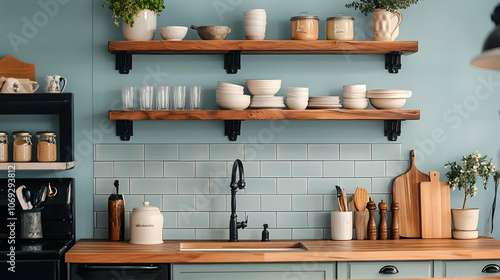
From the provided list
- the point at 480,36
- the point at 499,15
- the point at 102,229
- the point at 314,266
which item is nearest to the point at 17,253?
the point at 102,229

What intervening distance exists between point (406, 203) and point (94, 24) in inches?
91.8

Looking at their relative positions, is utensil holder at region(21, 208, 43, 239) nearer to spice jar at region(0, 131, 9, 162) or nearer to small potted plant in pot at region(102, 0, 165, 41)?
spice jar at region(0, 131, 9, 162)

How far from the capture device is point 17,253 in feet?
11.3

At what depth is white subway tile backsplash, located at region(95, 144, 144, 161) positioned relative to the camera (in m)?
4.08

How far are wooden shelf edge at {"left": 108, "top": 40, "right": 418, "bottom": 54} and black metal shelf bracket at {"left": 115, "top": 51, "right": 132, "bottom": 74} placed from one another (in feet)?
0.31

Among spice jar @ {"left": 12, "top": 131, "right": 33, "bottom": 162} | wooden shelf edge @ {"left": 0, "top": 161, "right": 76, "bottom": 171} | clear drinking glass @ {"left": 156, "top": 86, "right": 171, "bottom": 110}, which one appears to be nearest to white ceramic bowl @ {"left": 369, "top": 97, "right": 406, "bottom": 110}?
clear drinking glass @ {"left": 156, "top": 86, "right": 171, "bottom": 110}

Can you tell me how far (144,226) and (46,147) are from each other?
2.57 ft

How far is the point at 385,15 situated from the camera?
3.93m

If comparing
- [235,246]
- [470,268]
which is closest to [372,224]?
[470,268]

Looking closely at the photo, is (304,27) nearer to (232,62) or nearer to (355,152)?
(232,62)

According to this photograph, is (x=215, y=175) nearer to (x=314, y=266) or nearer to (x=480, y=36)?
(x=314, y=266)

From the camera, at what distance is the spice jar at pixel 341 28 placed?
389cm

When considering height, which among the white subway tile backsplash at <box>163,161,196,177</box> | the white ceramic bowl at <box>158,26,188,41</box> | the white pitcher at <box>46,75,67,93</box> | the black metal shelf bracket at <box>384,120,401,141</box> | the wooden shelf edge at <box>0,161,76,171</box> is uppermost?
the white ceramic bowl at <box>158,26,188,41</box>

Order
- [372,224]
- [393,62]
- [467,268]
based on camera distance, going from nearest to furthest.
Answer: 1. [467,268]
2. [372,224]
3. [393,62]
